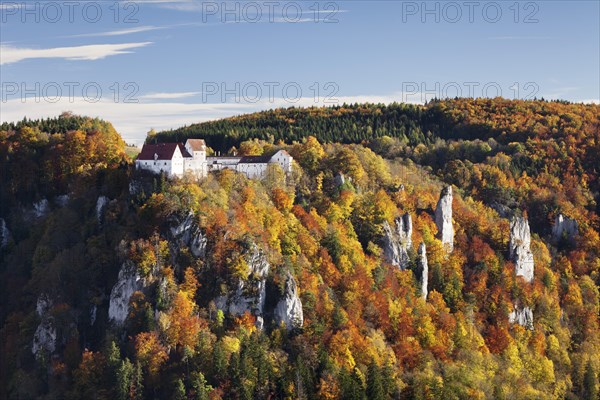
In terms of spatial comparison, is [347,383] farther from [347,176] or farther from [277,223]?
[347,176]

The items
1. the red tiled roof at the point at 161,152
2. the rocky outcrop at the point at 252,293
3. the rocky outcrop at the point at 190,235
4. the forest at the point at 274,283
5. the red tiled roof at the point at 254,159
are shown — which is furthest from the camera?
the red tiled roof at the point at 254,159

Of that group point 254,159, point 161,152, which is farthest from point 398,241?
point 161,152

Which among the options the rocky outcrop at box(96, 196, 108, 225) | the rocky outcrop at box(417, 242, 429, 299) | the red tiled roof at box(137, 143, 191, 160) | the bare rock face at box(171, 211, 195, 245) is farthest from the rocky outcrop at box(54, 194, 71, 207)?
the rocky outcrop at box(417, 242, 429, 299)

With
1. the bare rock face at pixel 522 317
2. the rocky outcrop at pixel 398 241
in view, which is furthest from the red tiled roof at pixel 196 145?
the bare rock face at pixel 522 317

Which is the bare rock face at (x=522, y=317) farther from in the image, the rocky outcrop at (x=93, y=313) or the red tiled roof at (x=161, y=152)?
the rocky outcrop at (x=93, y=313)

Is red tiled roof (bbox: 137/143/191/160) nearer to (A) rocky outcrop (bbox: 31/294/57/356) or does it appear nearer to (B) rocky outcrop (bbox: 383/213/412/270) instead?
(A) rocky outcrop (bbox: 31/294/57/356)

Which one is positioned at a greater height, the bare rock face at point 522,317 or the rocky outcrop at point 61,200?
the rocky outcrop at point 61,200

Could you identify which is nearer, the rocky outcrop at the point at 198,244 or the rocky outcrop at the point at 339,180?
the rocky outcrop at the point at 198,244

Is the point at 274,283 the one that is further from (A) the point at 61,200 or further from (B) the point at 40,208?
(B) the point at 40,208
